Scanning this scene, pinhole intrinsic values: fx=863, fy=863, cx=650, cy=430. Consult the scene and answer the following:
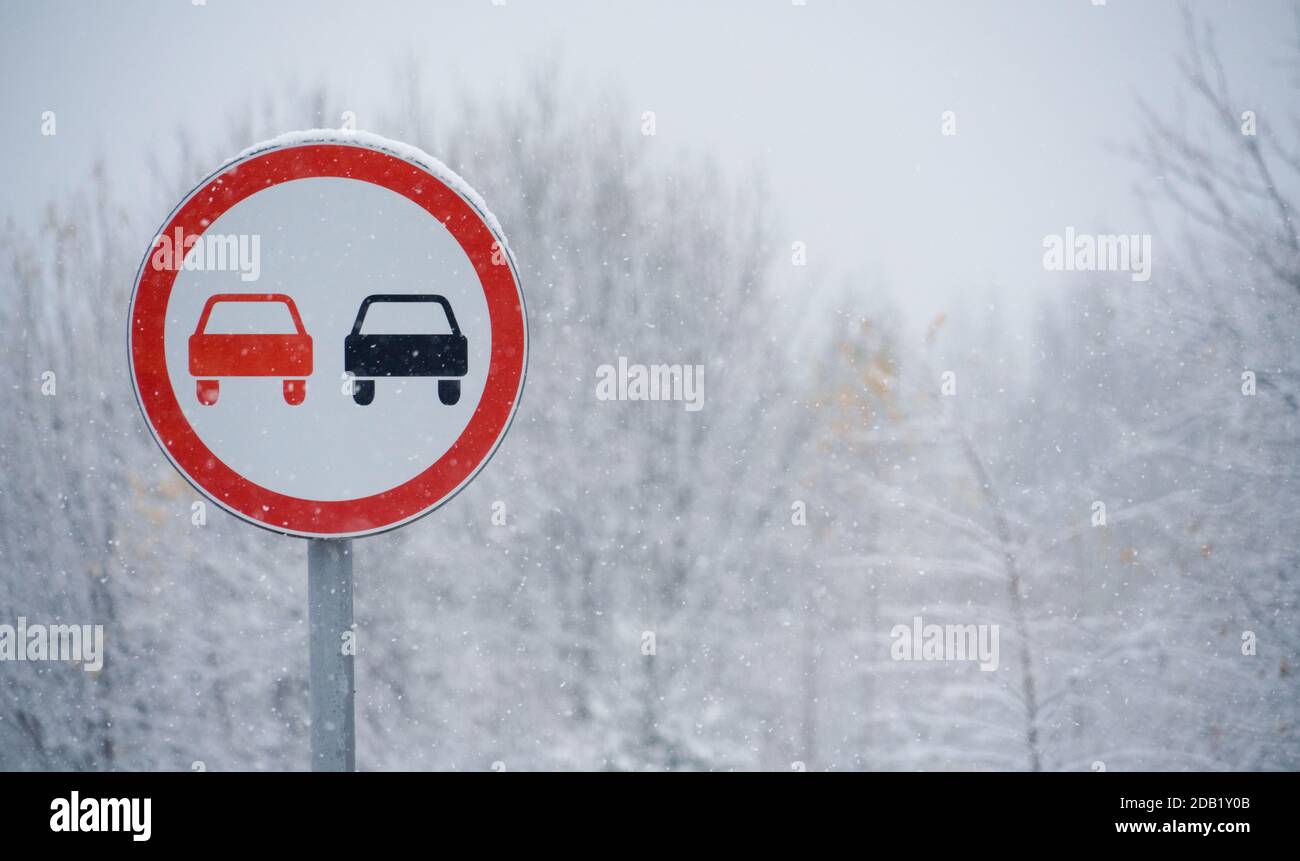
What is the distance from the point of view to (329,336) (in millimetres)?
1328

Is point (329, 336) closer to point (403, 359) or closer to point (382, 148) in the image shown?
point (403, 359)

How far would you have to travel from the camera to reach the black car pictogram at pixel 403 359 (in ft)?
4.31

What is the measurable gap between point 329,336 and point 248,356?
122 mm

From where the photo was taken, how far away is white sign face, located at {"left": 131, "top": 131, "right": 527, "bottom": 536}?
1.29 m

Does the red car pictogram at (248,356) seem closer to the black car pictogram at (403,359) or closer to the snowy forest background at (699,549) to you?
the black car pictogram at (403,359)

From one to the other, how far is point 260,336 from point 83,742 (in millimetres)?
7873

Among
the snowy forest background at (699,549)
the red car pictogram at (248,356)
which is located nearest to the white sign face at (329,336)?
the red car pictogram at (248,356)

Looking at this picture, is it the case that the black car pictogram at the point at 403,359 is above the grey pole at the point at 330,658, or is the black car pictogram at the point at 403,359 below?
above

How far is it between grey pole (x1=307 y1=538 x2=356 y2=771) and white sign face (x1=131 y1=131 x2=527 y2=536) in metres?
0.05

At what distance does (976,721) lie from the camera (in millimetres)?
6621

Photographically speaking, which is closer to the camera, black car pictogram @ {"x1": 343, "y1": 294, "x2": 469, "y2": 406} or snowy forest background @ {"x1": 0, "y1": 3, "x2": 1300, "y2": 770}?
black car pictogram @ {"x1": 343, "y1": 294, "x2": 469, "y2": 406}

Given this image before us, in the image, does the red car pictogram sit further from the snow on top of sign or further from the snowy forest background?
the snowy forest background

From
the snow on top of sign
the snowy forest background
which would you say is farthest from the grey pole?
the snowy forest background

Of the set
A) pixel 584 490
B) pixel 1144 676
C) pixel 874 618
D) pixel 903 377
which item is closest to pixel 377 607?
pixel 584 490
